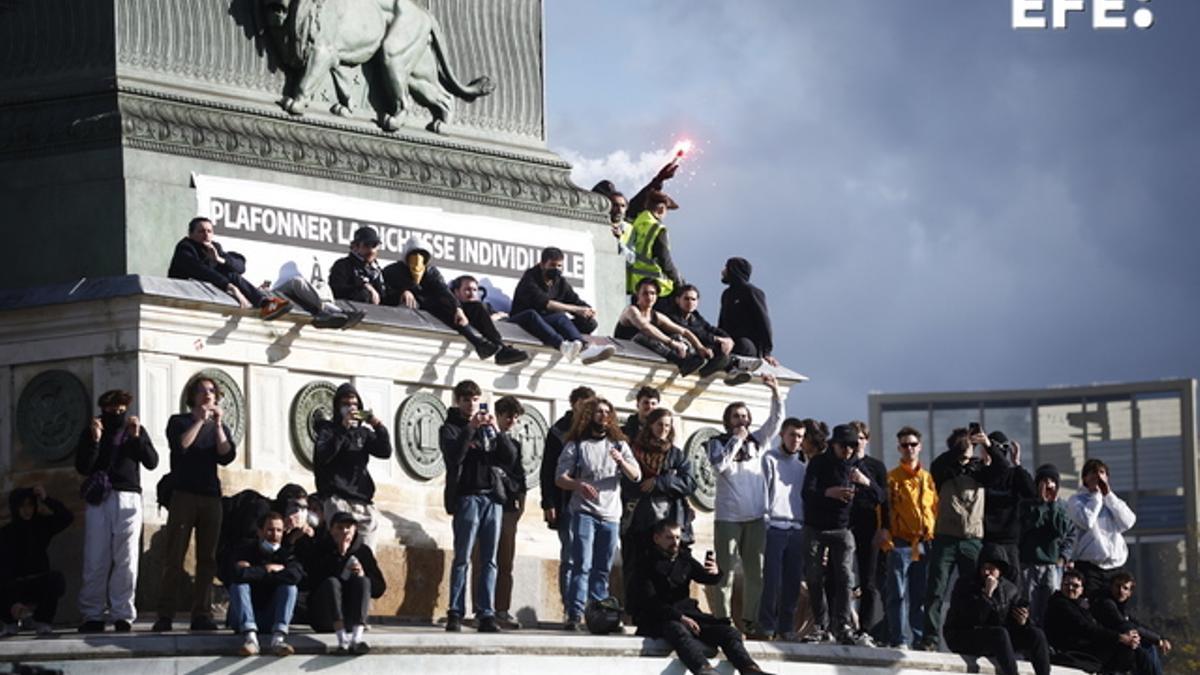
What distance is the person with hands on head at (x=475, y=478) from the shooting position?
27234mm

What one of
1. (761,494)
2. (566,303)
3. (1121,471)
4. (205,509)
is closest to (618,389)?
(566,303)

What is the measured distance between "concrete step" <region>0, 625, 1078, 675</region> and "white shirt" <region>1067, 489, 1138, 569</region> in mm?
3015

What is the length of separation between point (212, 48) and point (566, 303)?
4007mm

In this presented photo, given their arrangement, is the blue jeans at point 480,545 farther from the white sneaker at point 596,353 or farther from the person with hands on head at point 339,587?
the white sneaker at point 596,353

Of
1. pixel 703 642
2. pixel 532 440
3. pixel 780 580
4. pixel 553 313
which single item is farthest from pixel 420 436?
pixel 703 642

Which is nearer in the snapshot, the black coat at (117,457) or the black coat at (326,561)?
the black coat at (326,561)

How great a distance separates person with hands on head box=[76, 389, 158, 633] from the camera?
86.1 feet

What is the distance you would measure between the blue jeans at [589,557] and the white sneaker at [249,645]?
336cm

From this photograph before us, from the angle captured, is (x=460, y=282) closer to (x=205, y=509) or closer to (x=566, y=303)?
(x=566, y=303)

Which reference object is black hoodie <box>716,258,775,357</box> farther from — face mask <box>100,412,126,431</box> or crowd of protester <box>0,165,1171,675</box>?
face mask <box>100,412,126,431</box>

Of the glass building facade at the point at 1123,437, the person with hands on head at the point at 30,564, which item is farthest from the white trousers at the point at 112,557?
the glass building facade at the point at 1123,437

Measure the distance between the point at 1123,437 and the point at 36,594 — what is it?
91004 millimetres

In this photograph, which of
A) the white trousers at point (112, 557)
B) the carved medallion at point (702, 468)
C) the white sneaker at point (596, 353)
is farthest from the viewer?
the carved medallion at point (702, 468)

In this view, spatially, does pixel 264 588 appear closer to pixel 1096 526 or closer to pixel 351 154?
pixel 351 154
